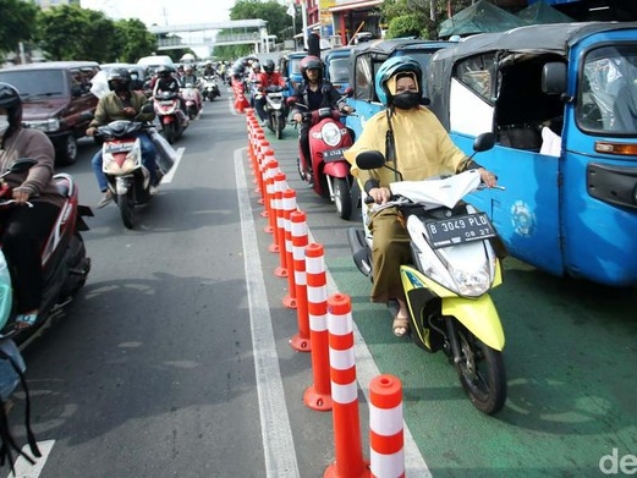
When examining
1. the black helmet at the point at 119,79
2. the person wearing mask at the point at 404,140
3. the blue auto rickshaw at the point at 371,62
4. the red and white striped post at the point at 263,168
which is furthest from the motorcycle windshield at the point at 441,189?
the black helmet at the point at 119,79

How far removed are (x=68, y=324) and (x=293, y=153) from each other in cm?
788

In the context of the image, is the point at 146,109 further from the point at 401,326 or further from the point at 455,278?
the point at 455,278

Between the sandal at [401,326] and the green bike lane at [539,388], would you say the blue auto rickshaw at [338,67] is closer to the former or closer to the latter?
the green bike lane at [539,388]

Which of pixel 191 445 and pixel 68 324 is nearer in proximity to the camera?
pixel 191 445

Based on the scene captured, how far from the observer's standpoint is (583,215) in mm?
3705

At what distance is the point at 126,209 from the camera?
276 inches

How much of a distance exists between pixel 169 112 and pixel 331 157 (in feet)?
25.8

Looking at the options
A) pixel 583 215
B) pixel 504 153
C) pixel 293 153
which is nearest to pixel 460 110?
pixel 504 153

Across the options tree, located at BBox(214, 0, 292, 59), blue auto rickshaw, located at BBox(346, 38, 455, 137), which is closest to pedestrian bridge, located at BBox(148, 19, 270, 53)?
tree, located at BBox(214, 0, 292, 59)

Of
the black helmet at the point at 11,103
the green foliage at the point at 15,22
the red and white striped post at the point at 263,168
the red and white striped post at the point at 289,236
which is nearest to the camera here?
the black helmet at the point at 11,103

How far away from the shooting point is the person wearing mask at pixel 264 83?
14967 mm

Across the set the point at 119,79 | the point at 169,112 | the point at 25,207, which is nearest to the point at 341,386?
the point at 25,207

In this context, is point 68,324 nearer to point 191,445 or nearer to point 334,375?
point 191,445

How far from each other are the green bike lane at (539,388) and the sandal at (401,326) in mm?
120
